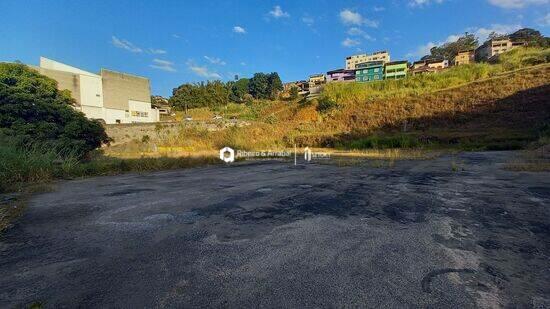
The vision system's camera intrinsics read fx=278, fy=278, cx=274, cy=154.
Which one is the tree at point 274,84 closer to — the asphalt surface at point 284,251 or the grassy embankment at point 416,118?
the grassy embankment at point 416,118

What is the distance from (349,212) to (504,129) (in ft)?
59.7

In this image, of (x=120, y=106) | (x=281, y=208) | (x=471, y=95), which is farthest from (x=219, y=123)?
(x=120, y=106)

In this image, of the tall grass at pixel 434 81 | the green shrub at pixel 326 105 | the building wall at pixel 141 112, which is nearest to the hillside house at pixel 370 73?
the tall grass at pixel 434 81

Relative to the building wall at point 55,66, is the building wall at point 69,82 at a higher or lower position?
lower

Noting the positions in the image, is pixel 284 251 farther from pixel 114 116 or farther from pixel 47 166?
pixel 114 116

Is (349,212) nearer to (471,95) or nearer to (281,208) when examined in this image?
(281,208)

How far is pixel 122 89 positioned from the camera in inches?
1889

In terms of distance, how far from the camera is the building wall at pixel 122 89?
45.7 m

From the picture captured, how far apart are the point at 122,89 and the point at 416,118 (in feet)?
153

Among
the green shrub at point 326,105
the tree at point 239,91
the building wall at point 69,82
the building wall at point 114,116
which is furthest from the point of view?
the tree at point 239,91

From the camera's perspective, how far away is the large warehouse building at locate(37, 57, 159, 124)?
135 ft

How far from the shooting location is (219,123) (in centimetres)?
2772

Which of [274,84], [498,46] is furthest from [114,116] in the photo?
[498,46]

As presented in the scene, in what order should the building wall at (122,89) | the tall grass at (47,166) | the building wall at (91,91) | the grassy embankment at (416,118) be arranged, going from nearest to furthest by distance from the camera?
the tall grass at (47,166) → the grassy embankment at (416,118) → the building wall at (91,91) → the building wall at (122,89)
